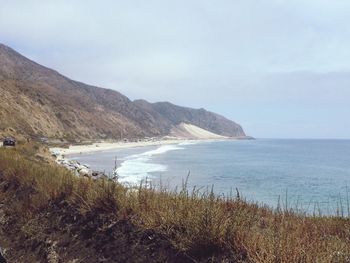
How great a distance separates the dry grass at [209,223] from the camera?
3.45m

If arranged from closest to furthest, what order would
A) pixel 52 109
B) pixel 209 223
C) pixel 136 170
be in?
1. pixel 209 223
2. pixel 136 170
3. pixel 52 109

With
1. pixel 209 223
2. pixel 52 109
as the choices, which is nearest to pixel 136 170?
pixel 209 223

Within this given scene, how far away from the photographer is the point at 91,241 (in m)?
5.47

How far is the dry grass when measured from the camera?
345 centimetres

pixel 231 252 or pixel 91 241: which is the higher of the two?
pixel 231 252

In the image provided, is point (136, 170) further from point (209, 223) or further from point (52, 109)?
point (52, 109)

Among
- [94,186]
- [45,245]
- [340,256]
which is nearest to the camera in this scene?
[340,256]

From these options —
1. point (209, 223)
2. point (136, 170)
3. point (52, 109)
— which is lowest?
point (136, 170)

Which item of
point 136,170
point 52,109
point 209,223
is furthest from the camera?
point 52,109

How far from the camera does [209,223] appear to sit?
4.14m

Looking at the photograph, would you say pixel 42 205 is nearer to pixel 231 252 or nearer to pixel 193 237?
pixel 193 237

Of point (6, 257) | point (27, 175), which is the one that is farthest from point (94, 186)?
point (27, 175)

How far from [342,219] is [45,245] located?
161 inches

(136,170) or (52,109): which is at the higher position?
(52,109)
